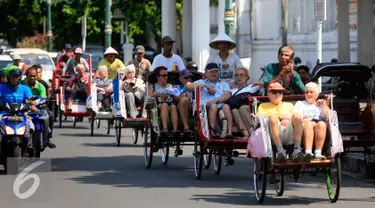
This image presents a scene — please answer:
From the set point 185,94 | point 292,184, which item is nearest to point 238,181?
point 292,184

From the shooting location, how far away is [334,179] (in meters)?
15.0

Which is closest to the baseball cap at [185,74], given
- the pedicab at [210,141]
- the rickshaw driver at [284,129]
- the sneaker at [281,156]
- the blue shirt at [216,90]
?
the blue shirt at [216,90]

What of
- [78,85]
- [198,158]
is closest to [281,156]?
[198,158]

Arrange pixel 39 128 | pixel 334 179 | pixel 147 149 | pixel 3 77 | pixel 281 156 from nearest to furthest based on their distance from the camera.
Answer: pixel 281 156 < pixel 334 179 < pixel 39 128 < pixel 147 149 < pixel 3 77

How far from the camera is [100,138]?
2794 cm

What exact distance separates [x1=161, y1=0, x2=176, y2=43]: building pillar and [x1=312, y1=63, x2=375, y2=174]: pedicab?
80.0 ft

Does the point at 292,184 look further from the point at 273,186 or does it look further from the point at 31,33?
the point at 31,33

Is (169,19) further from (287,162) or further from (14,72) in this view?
(287,162)

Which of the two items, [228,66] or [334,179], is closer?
[334,179]

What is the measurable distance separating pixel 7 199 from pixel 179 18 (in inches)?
2060

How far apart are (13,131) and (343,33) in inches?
828

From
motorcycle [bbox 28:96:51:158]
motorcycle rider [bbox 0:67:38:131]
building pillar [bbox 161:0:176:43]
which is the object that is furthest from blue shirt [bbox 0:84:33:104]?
building pillar [bbox 161:0:176:43]

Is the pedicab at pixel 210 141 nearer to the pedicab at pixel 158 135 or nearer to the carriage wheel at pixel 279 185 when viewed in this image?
the pedicab at pixel 158 135

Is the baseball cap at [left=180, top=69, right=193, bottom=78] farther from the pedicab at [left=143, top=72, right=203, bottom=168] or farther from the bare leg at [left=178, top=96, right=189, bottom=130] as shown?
the bare leg at [left=178, top=96, right=189, bottom=130]
